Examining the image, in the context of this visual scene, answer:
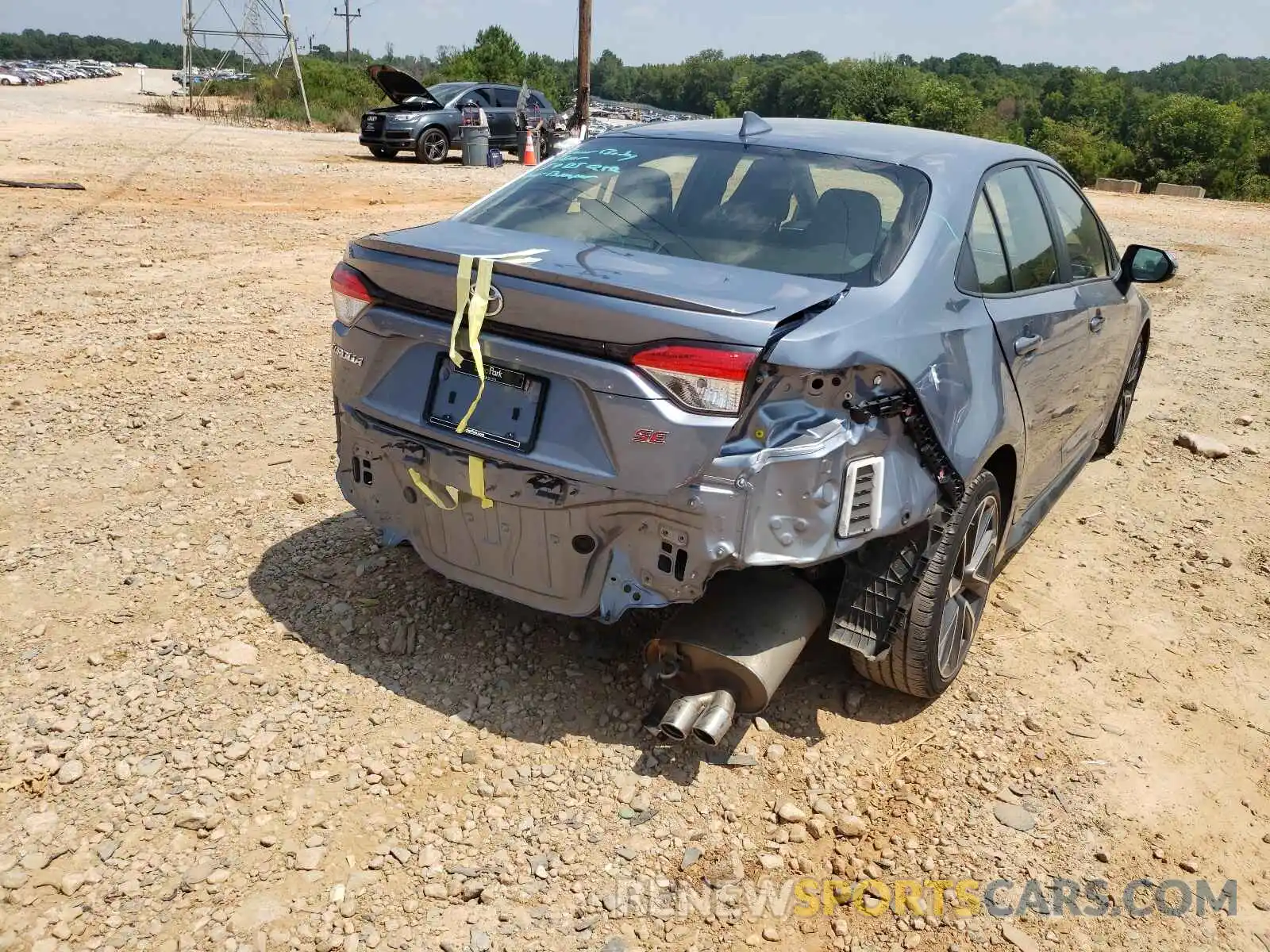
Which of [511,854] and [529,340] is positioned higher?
[529,340]

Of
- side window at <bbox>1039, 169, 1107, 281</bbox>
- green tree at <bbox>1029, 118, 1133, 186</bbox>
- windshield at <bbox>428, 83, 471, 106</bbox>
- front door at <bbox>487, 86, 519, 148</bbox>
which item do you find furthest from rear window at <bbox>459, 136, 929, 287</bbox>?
green tree at <bbox>1029, 118, 1133, 186</bbox>

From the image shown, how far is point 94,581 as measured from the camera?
3.74 metres

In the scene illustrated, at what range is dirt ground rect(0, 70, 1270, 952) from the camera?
2514 mm

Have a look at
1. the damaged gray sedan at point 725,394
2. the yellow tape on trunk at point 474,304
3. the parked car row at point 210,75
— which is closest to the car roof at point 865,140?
the damaged gray sedan at point 725,394

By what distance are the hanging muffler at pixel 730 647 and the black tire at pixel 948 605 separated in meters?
0.26

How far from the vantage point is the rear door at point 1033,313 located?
3.38 meters

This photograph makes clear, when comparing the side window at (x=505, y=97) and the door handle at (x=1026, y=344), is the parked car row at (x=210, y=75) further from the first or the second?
the door handle at (x=1026, y=344)

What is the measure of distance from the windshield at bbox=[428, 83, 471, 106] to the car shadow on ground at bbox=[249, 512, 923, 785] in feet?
60.6

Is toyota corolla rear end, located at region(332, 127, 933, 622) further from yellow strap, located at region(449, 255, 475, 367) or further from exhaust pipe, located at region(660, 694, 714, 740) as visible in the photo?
exhaust pipe, located at region(660, 694, 714, 740)

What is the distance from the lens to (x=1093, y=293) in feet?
14.0

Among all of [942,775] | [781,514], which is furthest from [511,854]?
[942,775]

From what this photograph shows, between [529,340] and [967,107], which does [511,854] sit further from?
[967,107]

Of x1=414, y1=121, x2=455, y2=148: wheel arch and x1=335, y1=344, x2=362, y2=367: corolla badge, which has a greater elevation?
x1=414, y1=121, x2=455, y2=148: wheel arch

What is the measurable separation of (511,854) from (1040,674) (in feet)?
6.82
